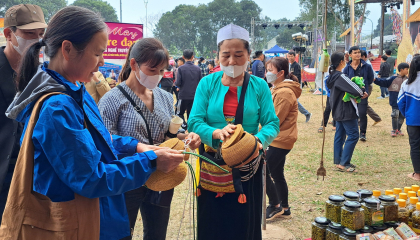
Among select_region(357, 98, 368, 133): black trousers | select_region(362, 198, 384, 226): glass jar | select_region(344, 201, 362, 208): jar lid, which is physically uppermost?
select_region(357, 98, 368, 133): black trousers

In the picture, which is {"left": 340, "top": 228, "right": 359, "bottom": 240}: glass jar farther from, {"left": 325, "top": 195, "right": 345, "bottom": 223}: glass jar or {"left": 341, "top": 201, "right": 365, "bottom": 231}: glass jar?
{"left": 325, "top": 195, "right": 345, "bottom": 223}: glass jar

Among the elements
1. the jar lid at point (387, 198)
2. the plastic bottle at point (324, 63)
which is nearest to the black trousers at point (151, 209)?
the jar lid at point (387, 198)

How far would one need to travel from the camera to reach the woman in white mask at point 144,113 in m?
2.28

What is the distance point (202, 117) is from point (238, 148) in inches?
20.8

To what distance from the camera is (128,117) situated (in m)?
2.28

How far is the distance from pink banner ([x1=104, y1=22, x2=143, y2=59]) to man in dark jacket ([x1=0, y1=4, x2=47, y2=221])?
478 centimetres

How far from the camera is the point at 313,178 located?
5.72 m

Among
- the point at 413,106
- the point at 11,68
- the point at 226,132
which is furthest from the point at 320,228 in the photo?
the point at 413,106

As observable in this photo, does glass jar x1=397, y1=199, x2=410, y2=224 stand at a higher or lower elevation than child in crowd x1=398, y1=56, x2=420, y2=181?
lower

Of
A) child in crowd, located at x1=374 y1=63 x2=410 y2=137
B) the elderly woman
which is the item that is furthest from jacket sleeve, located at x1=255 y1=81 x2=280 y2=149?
child in crowd, located at x1=374 y1=63 x2=410 y2=137

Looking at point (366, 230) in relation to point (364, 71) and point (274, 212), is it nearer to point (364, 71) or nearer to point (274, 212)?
point (274, 212)

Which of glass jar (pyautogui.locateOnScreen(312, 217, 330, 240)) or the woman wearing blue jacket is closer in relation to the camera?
the woman wearing blue jacket

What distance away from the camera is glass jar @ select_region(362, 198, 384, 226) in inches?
97.6

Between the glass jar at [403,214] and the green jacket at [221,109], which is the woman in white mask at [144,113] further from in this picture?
the glass jar at [403,214]
